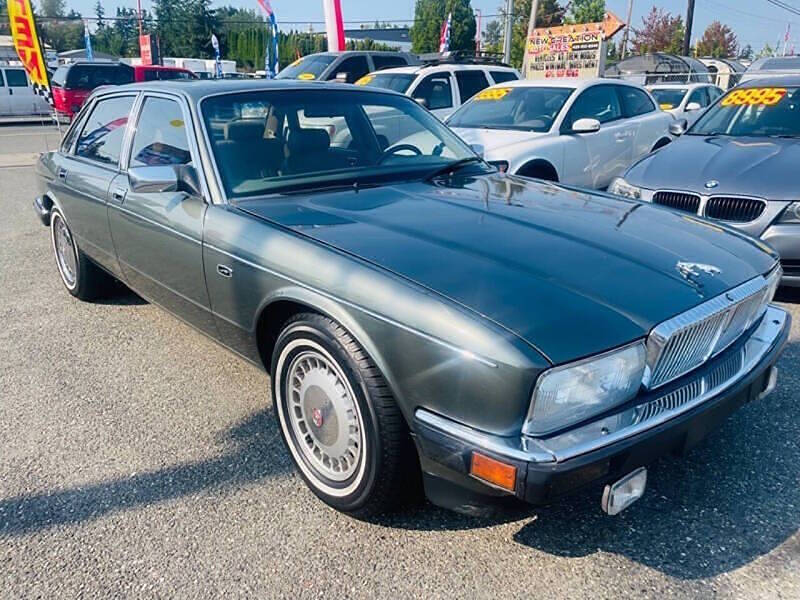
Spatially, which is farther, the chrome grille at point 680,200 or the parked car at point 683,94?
the parked car at point 683,94

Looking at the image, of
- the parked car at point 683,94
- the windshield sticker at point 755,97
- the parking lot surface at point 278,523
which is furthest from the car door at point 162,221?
the parked car at point 683,94

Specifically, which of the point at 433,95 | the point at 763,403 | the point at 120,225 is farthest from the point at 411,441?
the point at 433,95

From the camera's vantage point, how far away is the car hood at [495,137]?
661 centimetres

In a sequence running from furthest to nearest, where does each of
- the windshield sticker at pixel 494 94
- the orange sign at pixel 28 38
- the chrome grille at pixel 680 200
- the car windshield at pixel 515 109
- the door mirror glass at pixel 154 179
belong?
the orange sign at pixel 28 38 → the windshield sticker at pixel 494 94 → the car windshield at pixel 515 109 → the chrome grille at pixel 680 200 → the door mirror glass at pixel 154 179

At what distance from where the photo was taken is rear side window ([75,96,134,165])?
3977 mm

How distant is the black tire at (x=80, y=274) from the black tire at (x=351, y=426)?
8.73ft

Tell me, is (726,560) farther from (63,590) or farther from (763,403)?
(63,590)

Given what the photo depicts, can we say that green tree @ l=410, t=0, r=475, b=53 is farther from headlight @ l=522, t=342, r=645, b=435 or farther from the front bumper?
headlight @ l=522, t=342, r=645, b=435

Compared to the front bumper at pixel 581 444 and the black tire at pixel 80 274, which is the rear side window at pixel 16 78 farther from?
the front bumper at pixel 581 444

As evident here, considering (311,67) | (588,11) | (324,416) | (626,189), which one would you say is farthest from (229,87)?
(588,11)

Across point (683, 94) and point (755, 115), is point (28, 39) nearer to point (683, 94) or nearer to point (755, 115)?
point (755, 115)

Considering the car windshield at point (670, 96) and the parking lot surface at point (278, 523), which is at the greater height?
the car windshield at point (670, 96)

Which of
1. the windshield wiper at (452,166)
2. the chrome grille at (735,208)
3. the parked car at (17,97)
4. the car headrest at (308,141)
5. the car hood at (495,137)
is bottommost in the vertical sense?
the parked car at (17,97)

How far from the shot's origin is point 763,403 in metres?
3.27
